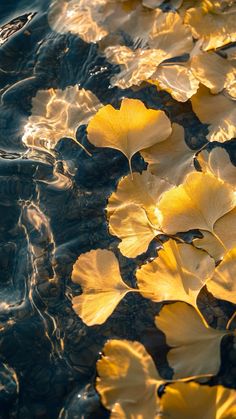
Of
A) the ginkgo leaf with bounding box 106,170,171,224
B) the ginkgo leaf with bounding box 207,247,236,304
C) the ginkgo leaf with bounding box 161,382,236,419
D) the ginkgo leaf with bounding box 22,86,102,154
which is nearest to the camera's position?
the ginkgo leaf with bounding box 161,382,236,419

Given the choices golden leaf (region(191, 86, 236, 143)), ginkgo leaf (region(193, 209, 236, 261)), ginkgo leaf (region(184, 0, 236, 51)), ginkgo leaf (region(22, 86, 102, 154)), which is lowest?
ginkgo leaf (region(193, 209, 236, 261))

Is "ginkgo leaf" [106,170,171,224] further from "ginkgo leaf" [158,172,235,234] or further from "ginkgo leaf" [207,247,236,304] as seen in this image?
"ginkgo leaf" [207,247,236,304]

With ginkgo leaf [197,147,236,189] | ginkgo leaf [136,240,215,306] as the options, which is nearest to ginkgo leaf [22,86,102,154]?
ginkgo leaf [197,147,236,189]

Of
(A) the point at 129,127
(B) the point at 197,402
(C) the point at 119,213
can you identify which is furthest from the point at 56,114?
(B) the point at 197,402

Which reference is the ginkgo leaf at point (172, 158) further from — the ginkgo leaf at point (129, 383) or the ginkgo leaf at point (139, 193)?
the ginkgo leaf at point (129, 383)

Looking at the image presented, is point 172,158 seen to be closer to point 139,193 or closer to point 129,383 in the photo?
point 139,193

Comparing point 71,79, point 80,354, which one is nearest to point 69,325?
point 80,354

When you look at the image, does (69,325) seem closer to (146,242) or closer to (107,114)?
(146,242)
